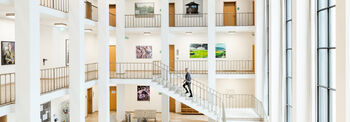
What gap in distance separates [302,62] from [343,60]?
259cm

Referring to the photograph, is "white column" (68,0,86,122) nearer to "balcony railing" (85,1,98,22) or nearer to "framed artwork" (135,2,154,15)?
"balcony railing" (85,1,98,22)

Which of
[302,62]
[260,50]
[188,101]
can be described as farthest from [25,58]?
[260,50]

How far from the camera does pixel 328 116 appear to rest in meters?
6.90

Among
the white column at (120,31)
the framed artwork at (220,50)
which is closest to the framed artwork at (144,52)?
the white column at (120,31)

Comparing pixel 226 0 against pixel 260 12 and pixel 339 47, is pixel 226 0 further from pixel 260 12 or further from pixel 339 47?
pixel 339 47

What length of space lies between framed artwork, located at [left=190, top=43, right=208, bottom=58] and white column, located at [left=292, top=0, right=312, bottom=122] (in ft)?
31.7

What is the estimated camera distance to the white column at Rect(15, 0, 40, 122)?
7.05 meters

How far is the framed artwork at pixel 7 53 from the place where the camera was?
32.8 ft

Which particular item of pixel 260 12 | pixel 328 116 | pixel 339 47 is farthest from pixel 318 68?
pixel 260 12

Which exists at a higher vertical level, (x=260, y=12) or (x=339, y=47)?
(x=260, y=12)

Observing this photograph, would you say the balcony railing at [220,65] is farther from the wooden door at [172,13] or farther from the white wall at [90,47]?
the white wall at [90,47]

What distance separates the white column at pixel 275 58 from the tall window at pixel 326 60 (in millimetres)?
3267

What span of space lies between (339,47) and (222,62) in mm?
11580

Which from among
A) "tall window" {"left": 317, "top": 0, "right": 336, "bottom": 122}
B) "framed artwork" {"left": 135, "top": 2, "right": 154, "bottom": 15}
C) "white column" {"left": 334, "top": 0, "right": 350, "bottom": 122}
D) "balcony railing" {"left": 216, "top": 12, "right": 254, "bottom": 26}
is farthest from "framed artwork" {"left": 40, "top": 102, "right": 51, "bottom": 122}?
"white column" {"left": 334, "top": 0, "right": 350, "bottom": 122}
